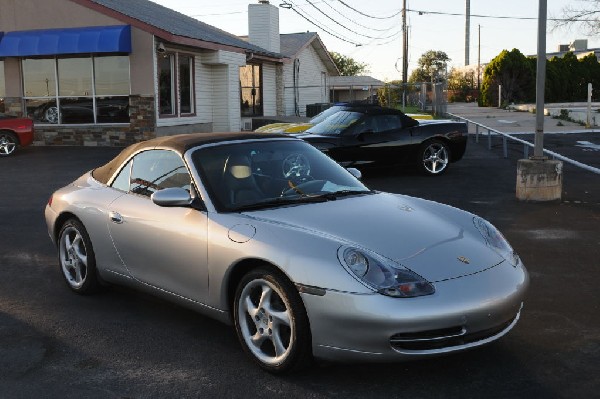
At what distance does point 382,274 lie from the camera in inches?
149

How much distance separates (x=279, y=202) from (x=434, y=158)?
947 centimetres

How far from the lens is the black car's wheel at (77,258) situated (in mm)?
5648

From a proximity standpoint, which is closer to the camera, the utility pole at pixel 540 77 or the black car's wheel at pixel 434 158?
the utility pole at pixel 540 77

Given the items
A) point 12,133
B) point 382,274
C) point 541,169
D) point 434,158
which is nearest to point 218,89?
point 12,133

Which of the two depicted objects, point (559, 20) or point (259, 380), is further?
point (559, 20)

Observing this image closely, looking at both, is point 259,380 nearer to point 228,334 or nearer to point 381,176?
point 228,334

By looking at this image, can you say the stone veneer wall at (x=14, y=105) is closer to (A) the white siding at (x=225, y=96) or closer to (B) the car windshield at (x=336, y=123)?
(A) the white siding at (x=225, y=96)

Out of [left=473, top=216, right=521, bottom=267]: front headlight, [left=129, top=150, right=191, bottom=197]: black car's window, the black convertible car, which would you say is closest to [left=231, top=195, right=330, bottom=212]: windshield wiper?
[left=129, top=150, right=191, bottom=197]: black car's window

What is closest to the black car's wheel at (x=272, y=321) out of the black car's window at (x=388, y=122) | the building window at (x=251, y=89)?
the black car's window at (x=388, y=122)

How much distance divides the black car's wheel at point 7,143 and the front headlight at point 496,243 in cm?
1709

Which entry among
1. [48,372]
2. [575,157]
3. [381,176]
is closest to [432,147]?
[381,176]

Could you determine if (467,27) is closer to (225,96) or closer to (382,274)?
(225,96)

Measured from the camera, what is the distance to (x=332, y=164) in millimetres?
5531

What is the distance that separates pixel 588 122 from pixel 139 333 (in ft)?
84.4
